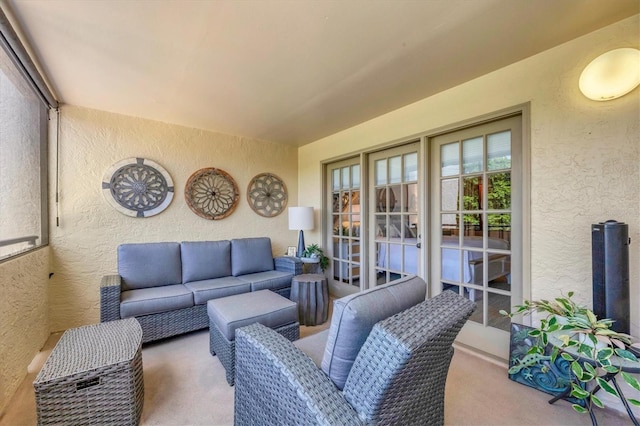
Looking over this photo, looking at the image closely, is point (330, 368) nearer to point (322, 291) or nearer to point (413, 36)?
point (322, 291)

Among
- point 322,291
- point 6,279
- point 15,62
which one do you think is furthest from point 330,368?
point 15,62

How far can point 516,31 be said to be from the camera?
1625 mm

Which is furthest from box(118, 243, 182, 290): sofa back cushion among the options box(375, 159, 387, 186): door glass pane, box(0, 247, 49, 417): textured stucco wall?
box(375, 159, 387, 186): door glass pane

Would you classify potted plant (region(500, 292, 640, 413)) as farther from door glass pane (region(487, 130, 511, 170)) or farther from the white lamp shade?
the white lamp shade

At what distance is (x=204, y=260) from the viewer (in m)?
3.06

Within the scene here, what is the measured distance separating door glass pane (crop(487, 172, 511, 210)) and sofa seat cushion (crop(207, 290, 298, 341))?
6.20 feet

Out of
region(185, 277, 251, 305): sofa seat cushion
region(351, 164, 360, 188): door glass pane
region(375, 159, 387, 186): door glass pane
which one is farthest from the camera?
region(351, 164, 360, 188): door glass pane

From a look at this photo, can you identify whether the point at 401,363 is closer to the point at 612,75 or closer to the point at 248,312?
the point at 248,312

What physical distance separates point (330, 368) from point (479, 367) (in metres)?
1.62

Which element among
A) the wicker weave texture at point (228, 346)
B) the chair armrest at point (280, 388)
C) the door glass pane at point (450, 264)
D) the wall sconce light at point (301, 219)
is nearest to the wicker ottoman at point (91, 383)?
the wicker weave texture at point (228, 346)

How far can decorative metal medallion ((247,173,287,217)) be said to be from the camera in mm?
3809

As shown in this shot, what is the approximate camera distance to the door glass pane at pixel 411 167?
9.09 feet

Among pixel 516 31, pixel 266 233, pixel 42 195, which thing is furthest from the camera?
pixel 266 233

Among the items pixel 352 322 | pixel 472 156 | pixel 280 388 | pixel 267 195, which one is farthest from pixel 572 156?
pixel 267 195
